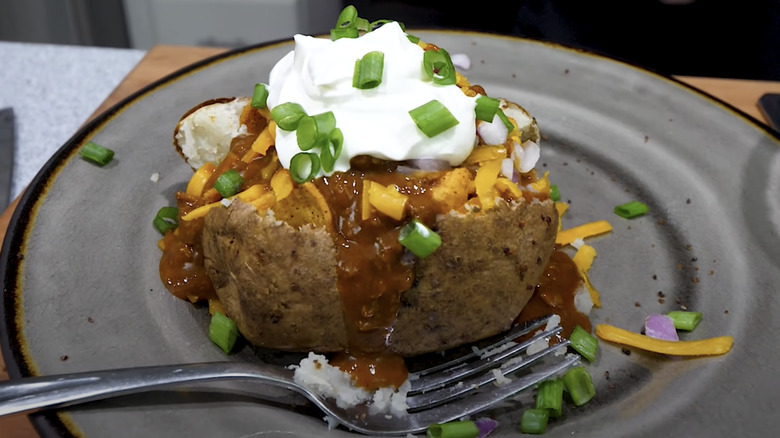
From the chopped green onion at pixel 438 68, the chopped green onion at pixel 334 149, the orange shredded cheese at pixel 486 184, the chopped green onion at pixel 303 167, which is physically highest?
the chopped green onion at pixel 438 68

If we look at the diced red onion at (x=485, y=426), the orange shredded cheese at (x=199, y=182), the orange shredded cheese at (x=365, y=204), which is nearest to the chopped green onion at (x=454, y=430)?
the diced red onion at (x=485, y=426)

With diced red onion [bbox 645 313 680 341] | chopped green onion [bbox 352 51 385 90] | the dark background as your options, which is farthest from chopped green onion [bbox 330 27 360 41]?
the dark background

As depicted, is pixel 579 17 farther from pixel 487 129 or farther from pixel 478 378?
pixel 478 378

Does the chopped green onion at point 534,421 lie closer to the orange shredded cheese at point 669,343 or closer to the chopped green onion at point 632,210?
the orange shredded cheese at point 669,343

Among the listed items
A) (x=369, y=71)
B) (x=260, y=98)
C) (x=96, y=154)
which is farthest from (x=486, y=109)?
(x=96, y=154)

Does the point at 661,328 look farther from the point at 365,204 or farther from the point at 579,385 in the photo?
the point at 365,204

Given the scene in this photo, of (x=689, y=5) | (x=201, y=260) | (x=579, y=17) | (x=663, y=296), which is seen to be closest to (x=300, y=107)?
(x=201, y=260)
